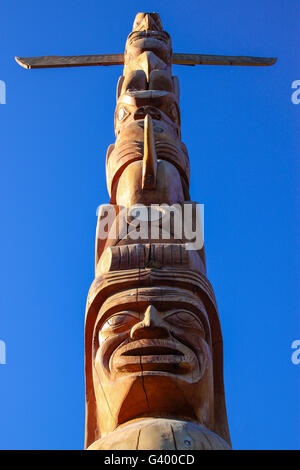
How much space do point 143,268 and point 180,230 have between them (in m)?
0.88

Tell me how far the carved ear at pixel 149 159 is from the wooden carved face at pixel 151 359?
1698 mm

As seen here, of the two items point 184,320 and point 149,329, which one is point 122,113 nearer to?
point 184,320

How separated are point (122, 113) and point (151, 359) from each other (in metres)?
4.50

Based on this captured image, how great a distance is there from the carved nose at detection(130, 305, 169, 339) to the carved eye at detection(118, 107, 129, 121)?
406cm

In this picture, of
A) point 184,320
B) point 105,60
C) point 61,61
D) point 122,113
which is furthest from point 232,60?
point 184,320

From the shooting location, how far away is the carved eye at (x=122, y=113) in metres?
8.14

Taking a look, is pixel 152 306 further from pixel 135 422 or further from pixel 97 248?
pixel 97 248

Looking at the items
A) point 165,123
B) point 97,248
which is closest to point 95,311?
point 97,248

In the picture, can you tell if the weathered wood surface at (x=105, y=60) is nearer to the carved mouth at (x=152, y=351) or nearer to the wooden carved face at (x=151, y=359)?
the wooden carved face at (x=151, y=359)

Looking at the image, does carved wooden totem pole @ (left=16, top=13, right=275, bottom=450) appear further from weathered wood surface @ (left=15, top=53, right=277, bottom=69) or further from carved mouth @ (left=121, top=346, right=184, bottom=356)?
weathered wood surface @ (left=15, top=53, right=277, bottom=69)

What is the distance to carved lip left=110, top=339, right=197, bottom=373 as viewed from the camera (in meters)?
4.40

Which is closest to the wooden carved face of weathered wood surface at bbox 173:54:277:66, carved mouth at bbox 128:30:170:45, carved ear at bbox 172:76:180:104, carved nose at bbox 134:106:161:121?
carved nose at bbox 134:106:161:121

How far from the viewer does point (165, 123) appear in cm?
785
